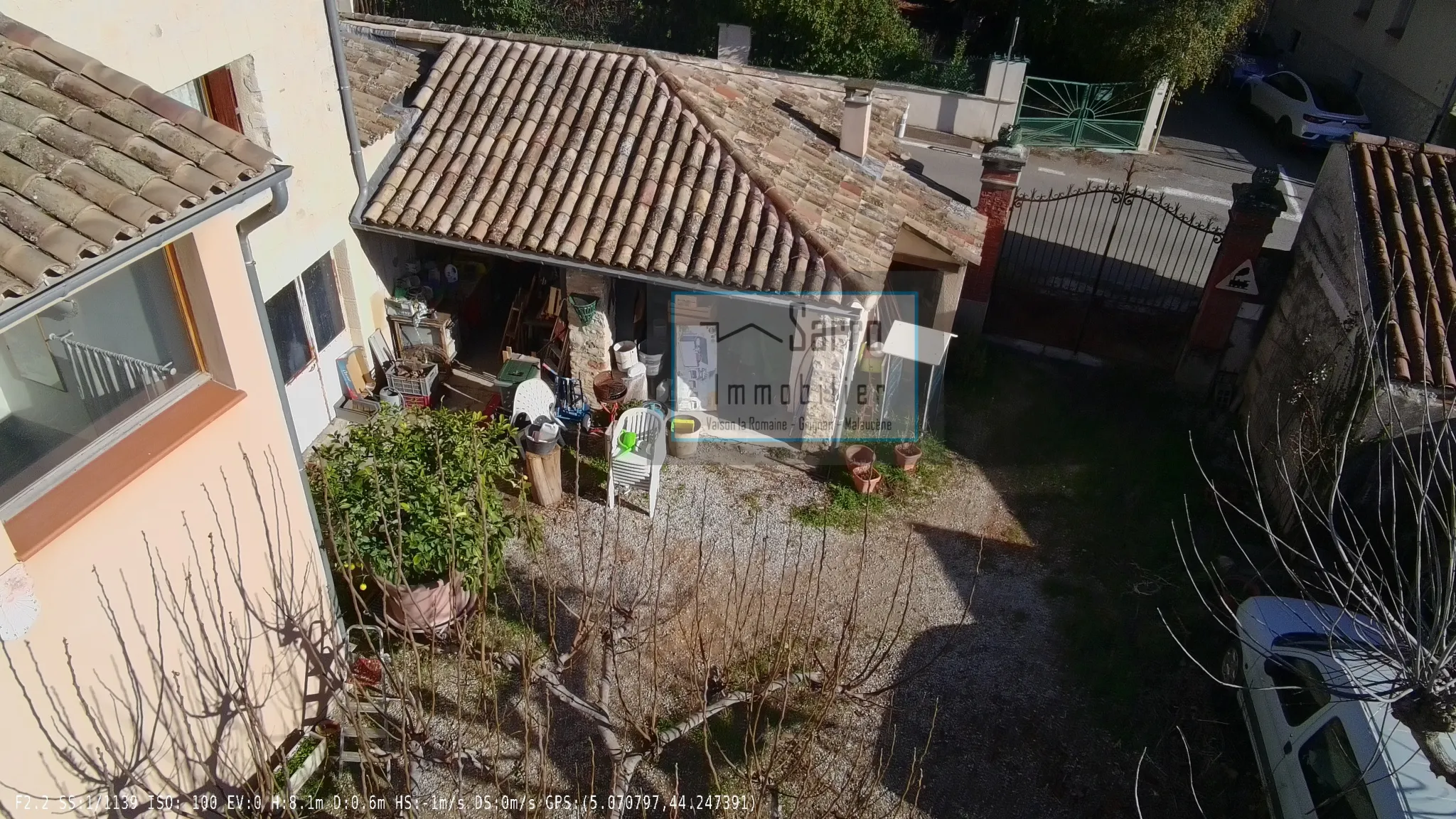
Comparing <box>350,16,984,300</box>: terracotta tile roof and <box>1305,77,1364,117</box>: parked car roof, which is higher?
<box>350,16,984,300</box>: terracotta tile roof

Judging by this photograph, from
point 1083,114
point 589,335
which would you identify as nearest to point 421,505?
point 589,335

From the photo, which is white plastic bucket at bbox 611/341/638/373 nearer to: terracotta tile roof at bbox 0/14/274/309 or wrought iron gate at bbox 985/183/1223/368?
wrought iron gate at bbox 985/183/1223/368

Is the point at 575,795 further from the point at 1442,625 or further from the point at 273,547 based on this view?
the point at 1442,625

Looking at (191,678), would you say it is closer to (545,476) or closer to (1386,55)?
(545,476)

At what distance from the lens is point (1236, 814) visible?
735cm

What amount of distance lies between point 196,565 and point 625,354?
5909 millimetres

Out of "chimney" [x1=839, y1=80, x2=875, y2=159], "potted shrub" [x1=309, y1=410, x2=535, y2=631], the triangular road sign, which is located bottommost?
"potted shrub" [x1=309, y1=410, x2=535, y2=631]

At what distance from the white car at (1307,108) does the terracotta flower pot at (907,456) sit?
14.8 m

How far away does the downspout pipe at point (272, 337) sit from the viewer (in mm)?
5332

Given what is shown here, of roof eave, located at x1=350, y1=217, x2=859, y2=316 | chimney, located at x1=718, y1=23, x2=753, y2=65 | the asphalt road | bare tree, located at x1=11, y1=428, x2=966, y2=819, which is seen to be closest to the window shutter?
roof eave, located at x1=350, y1=217, x2=859, y2=316

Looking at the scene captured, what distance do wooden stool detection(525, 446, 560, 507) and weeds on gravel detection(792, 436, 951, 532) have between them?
8.51ft

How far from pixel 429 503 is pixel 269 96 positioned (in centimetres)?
437

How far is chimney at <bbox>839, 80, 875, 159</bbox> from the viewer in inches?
435

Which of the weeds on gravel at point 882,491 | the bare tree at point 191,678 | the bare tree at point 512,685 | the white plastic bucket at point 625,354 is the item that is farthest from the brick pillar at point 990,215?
the bare tree at point 191,678
